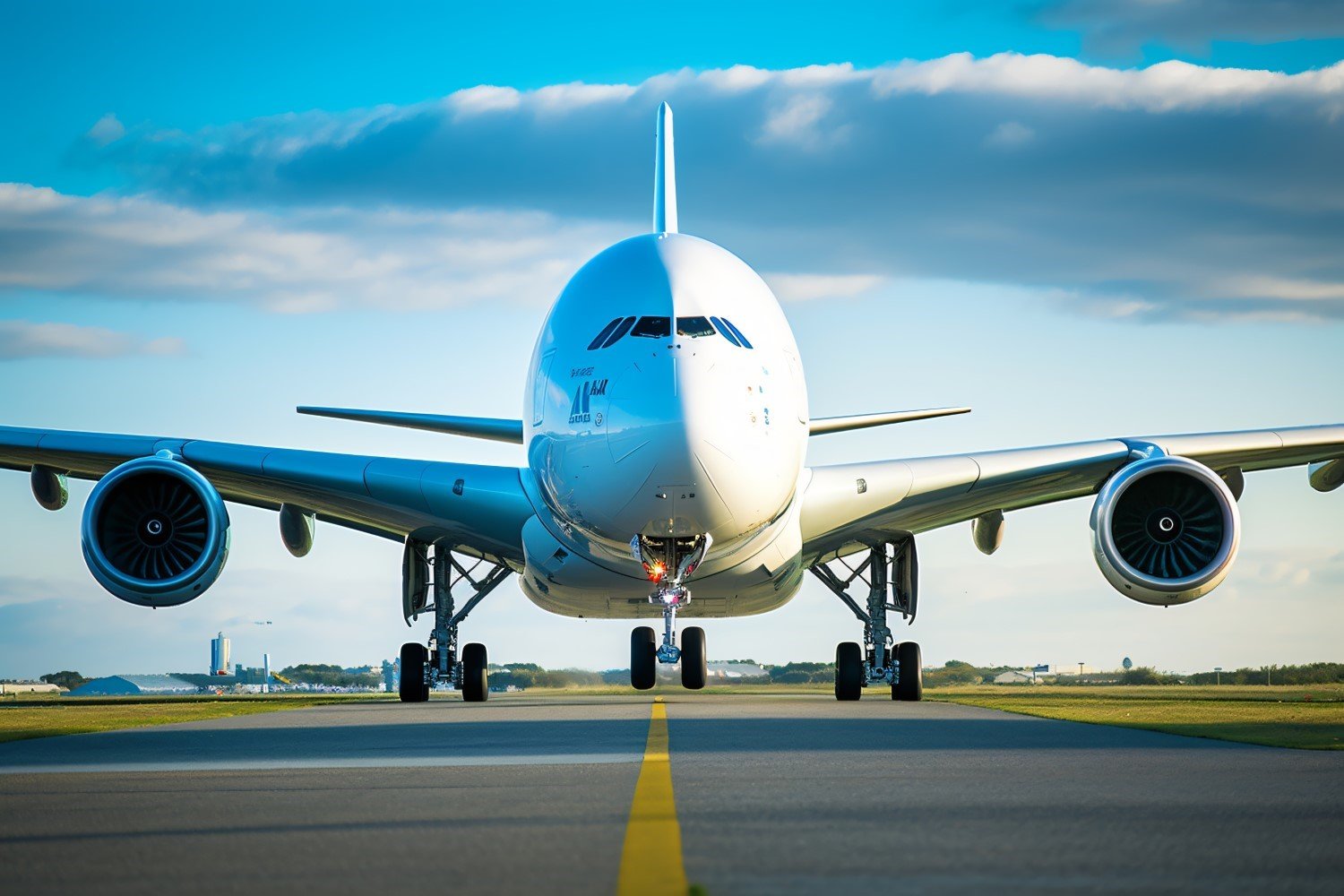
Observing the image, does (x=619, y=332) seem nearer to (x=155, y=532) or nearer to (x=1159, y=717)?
(x=1159, y=717)

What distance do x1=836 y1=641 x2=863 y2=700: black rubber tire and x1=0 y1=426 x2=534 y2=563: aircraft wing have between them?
4.61m

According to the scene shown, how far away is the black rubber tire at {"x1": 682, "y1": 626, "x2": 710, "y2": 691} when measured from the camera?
2219 centimetres

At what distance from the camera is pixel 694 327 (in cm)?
1478

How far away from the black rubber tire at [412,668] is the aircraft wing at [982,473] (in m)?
5.24

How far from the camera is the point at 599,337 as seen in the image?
1520cm

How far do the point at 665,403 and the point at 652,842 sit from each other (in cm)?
920

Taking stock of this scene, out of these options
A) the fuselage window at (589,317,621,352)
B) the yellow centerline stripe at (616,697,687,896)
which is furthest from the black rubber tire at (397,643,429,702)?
the yellow centerline stripe at (616,697,687,896)

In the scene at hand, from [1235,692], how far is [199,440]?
1561 cm

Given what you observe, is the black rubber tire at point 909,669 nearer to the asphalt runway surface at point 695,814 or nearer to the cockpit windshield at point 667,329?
the cockpit windshield at point 667,329

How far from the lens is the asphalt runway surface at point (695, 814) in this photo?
4.44 m

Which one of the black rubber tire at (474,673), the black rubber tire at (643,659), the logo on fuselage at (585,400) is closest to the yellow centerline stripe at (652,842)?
the logo on fuselage at (585,400)

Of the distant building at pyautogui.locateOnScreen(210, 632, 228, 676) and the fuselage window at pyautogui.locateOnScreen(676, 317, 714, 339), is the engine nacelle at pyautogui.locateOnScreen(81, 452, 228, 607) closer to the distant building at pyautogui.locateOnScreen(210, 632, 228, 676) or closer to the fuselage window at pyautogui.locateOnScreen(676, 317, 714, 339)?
the fuselage window at pyautogui.locateOnScreen(676, 317, 714, 339)

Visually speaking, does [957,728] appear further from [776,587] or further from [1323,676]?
[1323,676]

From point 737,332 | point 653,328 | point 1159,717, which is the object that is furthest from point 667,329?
point 1159,717
